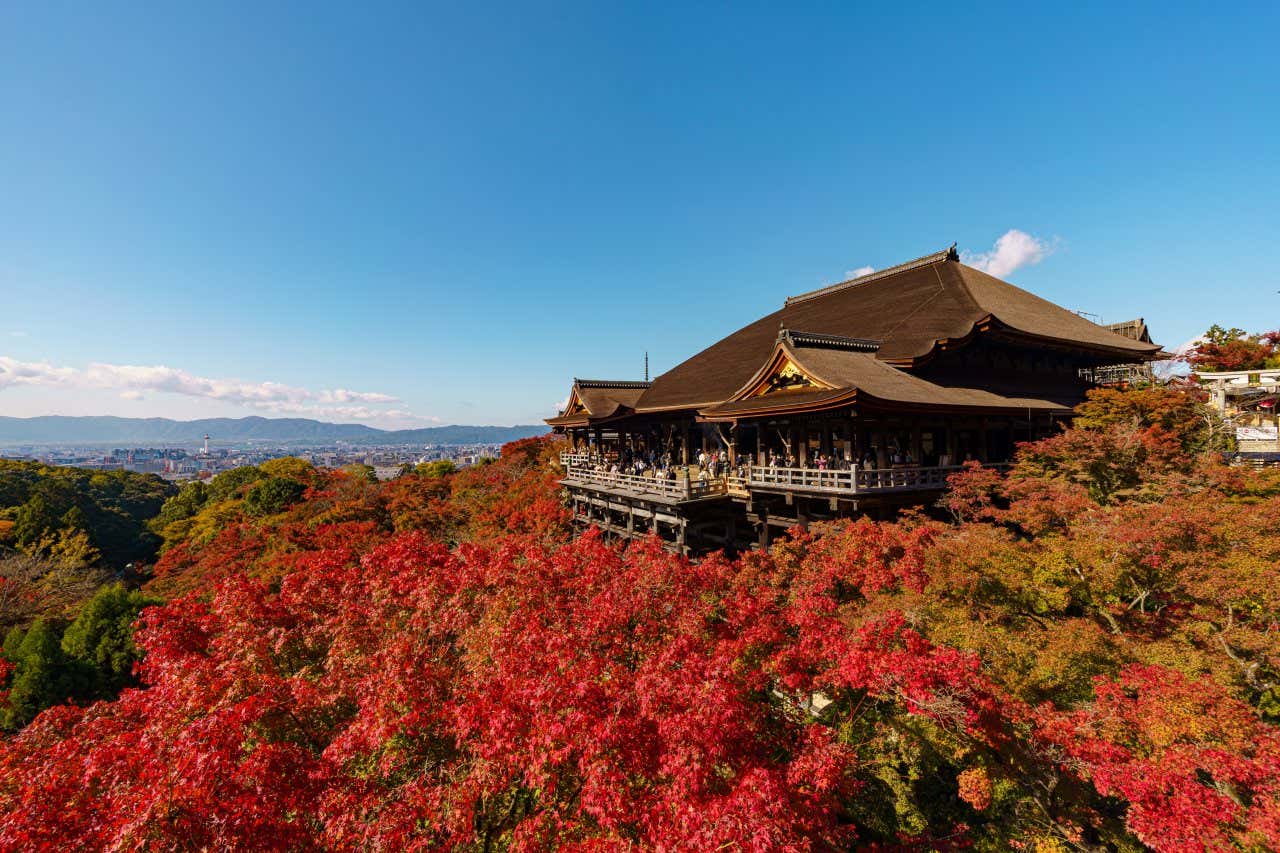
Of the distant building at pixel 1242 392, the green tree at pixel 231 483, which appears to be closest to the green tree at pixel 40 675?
the green tree at pixel 231 483

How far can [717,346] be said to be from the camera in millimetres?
31328

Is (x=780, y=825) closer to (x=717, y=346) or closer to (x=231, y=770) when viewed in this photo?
(x=231, y=770)

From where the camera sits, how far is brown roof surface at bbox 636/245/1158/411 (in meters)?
19.6

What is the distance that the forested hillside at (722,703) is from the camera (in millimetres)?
4535

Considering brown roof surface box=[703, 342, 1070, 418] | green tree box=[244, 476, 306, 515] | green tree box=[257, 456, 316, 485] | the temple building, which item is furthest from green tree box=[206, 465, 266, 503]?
brown roof surface box=[703, 342, 1070, 418]

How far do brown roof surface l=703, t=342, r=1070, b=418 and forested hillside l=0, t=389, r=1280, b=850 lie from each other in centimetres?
400

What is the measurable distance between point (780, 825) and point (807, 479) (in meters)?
12.1

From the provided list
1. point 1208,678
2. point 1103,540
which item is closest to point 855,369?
point 1103,540

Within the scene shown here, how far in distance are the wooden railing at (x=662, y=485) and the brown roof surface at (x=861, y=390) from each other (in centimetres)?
262

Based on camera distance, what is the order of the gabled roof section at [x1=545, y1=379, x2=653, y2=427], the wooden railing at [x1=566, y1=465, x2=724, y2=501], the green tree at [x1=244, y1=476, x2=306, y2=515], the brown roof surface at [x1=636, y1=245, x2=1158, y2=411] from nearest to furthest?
1. the wooden railing at [x1=566, y1=465, x2=724, y2=501]
2. the brown roof surface at [x1=636, y1=245, x2=1158, y2=411]
3. the gabled roof section at [x1=545, y1=379, x2=653, y2=427]
4. the green tree at [x1=244, y1=476, x2=306, y2=515]

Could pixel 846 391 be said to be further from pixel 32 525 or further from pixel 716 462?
pixel 32 525

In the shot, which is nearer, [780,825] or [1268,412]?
[780,825]

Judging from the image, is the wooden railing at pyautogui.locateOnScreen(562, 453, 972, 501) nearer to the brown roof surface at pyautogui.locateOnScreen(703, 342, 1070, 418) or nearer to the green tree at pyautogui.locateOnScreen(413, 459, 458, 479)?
the brown roof surface at pyautogui.locateOnScreen(703, 342, 1070, 418)

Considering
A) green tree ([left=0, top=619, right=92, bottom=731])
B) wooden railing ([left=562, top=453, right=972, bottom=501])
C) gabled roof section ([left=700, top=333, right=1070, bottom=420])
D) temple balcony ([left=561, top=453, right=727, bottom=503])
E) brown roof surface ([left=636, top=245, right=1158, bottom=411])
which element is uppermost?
brown roof surface ([left=636, top=245, right=1158, bottom=411])
